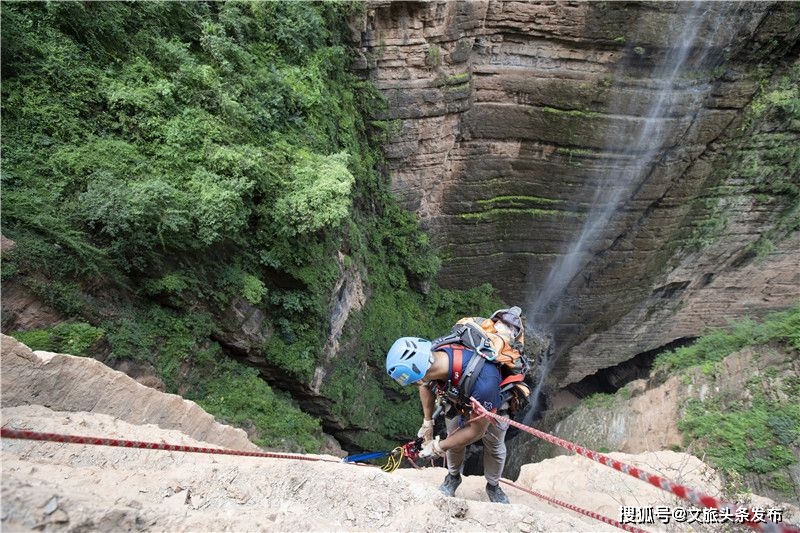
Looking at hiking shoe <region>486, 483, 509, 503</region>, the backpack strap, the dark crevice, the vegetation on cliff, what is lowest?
the dark crevice

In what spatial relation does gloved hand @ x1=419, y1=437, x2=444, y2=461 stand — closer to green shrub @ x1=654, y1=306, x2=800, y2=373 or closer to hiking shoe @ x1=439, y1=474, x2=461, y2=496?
hiking shoe @ x1=439, y1=474, x2=461, y2=496

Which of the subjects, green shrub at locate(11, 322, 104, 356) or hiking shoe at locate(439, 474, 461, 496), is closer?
green shrub at locate(11, 322, 104, 356)

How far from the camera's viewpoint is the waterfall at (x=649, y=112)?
807cm

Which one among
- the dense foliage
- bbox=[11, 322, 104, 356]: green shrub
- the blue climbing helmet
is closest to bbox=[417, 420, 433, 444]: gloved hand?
the blue climbing helmet

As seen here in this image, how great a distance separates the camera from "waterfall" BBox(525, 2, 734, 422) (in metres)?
8.07

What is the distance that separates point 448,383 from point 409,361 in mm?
393

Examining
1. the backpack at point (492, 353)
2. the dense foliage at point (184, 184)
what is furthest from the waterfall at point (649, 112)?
the backpack at point (492, 353)

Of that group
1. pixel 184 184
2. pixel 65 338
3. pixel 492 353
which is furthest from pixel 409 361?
pixel 184 184

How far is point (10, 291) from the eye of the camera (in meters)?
3.51

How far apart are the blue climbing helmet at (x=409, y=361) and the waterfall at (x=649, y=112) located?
8277 mm

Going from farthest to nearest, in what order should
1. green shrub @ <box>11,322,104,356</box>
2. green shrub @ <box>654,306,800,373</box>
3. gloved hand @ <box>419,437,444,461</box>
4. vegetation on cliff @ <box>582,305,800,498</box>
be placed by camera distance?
green shrub @ <box>654,306,800,373</box> → vegetation on cliff @ <box>582,305,800,498</box> → green shrub @ <box>11,322,104,356</box> → gloved hand @ <box>419,437,444,461</box>

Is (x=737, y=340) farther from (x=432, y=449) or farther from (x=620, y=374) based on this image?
(x=620, y=374)

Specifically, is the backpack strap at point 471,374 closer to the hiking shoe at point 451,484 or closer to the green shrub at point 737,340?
the hiking shoe at point 451,484

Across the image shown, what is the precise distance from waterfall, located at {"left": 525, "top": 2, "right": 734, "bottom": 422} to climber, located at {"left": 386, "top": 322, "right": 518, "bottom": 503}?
8031 millimetres
